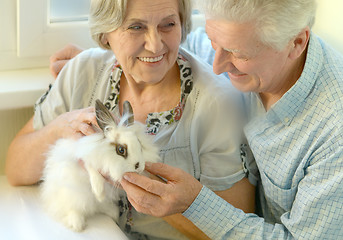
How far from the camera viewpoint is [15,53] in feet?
7.10

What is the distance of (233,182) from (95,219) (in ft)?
1.52

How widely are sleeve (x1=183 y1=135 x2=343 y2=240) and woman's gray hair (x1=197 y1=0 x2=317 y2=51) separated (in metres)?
0.32

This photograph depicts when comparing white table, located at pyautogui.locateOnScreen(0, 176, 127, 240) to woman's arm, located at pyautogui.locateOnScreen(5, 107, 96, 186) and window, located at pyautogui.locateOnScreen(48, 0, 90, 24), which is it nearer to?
woman's arm, located at pyautogui.locateOnScreen(5, 107, 96, 186)

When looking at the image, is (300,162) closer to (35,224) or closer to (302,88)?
(302,88)

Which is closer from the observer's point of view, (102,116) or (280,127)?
(102,116)

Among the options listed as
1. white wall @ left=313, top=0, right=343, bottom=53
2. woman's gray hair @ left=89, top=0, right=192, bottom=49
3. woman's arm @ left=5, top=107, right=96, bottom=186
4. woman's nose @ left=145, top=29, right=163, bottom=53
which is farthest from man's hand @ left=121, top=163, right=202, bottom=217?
white wall @ left=313, top=0, right=343, bottom=53

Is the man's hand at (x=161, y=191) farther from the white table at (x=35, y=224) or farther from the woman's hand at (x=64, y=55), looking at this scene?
the woman's hand at (x=64, y=55)

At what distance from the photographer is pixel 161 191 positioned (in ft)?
4.81

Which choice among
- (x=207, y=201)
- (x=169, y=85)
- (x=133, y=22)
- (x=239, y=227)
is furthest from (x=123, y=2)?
(x=239, y=227)

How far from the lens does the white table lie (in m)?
1.55

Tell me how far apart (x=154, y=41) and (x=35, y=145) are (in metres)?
0.57

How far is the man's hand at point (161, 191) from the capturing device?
1432 mm

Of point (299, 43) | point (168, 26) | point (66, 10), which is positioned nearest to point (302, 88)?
point (299, 43)

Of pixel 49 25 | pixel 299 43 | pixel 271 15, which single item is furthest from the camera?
pixel 49 25
